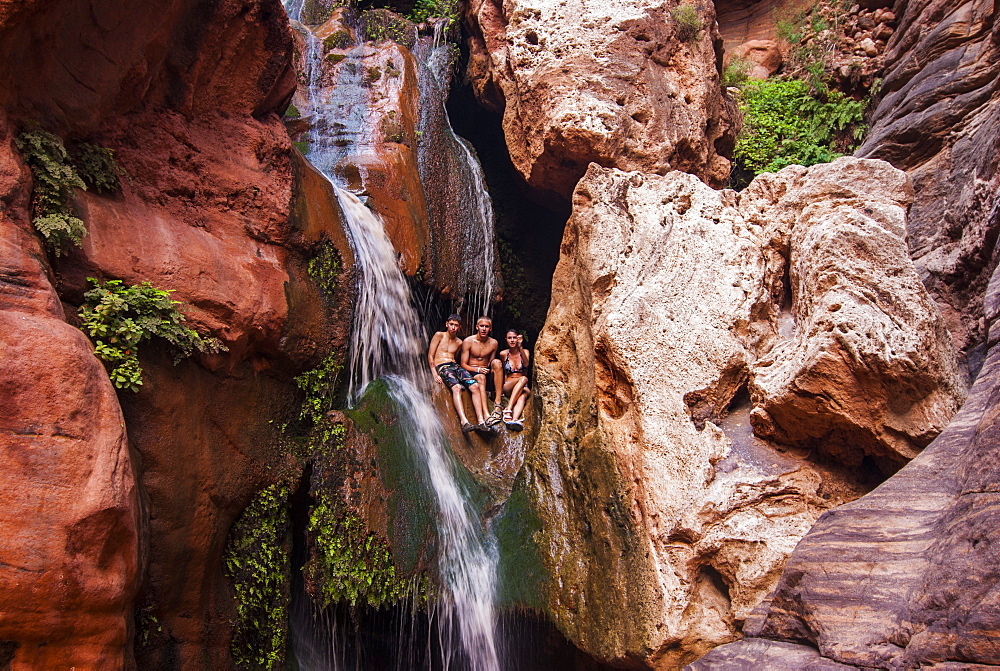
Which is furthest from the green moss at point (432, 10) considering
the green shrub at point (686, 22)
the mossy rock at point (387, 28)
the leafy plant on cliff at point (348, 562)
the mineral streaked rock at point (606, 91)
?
the leafy plant on cliff at point (348, 562)

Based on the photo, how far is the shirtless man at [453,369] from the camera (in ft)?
24.1

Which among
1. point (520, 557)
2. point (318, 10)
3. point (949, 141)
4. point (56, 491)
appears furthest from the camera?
point (318, 10)

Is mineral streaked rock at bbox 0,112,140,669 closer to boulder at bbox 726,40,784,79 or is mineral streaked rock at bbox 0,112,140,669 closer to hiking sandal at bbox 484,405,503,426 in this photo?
hiking sandal at bbox 484,405,503,426

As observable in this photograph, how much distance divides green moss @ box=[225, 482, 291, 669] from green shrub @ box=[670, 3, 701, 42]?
745cm

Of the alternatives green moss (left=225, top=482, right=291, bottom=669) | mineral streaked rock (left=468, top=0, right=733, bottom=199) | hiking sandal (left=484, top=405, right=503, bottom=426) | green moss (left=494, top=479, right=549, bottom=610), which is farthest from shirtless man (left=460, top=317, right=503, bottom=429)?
green moss (left=225, top=482, right=291, bottom=669)

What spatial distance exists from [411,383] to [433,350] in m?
0.68

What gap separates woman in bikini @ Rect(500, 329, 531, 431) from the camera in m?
7.70

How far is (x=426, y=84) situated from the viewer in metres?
9.54

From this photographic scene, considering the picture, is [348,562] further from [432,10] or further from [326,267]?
[432,10]

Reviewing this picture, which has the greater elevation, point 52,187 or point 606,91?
point 606,91

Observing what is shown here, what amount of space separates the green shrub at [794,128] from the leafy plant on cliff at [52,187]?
9.04 meters

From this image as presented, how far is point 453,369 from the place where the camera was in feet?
24.8

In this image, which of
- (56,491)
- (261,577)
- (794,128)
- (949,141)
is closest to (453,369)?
(261,577)

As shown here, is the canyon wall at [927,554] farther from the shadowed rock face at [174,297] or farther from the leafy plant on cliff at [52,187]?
the leafy plant on cliff at [52,187]
